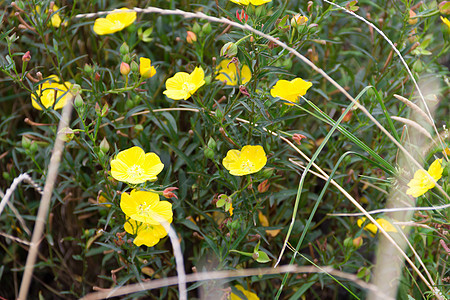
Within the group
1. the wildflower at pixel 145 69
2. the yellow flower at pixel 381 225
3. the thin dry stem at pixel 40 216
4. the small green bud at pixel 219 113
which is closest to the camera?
the thin dry stem at pixel 40 216

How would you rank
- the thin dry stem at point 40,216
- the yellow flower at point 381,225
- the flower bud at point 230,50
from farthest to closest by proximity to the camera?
the yellow flower at point 381,225 → the flower bud at point 230,50 → the thin dry stem at point 40,216

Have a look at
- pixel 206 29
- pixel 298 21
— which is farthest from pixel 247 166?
pixel 206 29

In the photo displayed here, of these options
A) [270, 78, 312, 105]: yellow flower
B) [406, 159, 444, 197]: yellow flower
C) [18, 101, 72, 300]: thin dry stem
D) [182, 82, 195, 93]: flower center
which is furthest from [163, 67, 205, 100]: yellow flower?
[406, 159, 444, 197]: yellow flower

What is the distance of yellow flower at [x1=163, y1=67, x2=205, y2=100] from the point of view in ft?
4.45

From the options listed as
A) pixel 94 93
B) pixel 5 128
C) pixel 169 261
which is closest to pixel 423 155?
pixel 169 261

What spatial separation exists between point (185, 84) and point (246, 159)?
12.8 inches

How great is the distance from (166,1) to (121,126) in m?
0.67

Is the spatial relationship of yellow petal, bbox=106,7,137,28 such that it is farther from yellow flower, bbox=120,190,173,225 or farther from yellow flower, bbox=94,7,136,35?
yellow flower, bbox=120,190,173,225

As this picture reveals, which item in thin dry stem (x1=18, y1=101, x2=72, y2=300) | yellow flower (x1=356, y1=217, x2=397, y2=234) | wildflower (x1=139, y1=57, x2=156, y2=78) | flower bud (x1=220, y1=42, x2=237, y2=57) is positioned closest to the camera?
thin dry stem (x1=18, y1=101, x2=72, y2=300)

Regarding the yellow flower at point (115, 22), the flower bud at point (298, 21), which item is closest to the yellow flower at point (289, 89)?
the flower bud at point (298, 21)

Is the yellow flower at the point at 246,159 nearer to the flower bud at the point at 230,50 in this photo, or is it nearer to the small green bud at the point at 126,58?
the flower bud at the point at 230,50

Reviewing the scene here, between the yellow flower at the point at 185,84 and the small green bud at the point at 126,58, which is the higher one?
the small green bud at the point at 126,58

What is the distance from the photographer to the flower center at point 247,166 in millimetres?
1228

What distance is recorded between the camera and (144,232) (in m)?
1.27
